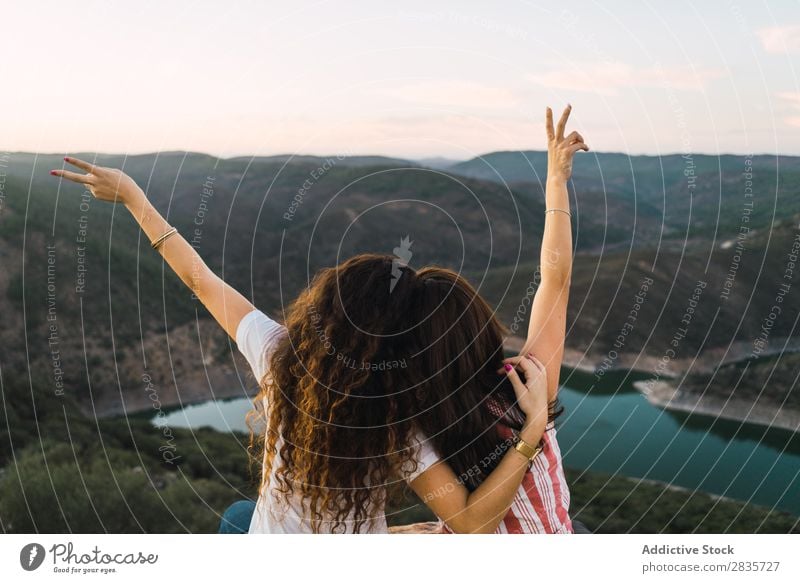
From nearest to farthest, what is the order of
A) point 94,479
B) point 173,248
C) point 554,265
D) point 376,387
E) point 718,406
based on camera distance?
point 376,387, point 554,265, point 173,248, point 94,479, point 718,406

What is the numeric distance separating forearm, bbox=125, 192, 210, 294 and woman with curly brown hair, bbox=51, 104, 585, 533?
2.4 inches

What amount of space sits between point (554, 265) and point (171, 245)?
0.93 metres

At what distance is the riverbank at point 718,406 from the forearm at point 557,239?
17168 millimetres

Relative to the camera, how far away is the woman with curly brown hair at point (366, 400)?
4.97 feet

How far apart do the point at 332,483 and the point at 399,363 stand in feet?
1.10

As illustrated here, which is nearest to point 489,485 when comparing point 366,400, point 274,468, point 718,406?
point 366,400

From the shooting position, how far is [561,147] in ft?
6.30

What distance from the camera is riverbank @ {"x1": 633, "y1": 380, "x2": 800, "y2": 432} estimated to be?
1906 cm

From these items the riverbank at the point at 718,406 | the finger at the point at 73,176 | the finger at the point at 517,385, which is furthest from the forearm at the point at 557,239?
the riverbank at the point at 718,406

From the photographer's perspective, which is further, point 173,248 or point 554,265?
point 173,248

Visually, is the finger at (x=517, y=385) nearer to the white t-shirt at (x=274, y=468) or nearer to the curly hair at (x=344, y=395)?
the curly hair at (x=344, y=395)

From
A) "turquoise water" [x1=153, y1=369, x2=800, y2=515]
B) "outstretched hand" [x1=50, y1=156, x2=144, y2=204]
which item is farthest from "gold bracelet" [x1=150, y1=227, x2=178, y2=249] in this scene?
"turquoise water" [x1=153, y1=369, x2=800, y2=515]

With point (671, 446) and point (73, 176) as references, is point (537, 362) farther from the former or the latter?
point (671, 446)
